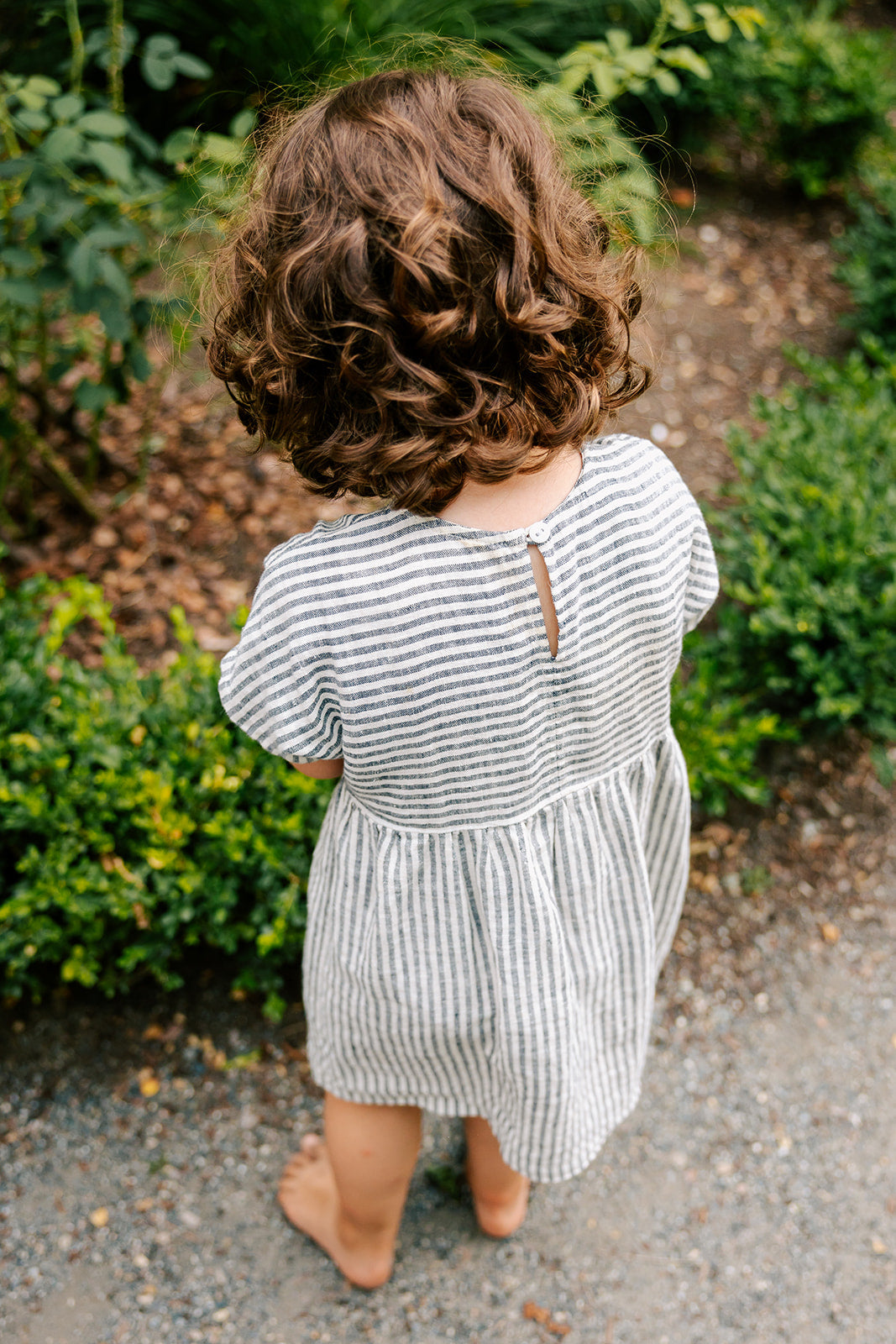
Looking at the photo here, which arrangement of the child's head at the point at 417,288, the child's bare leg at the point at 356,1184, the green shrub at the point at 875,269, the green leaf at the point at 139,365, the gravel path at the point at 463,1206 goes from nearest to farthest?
the child's head at the point at 417,288
the child's bare leg at the point at 356,1184
the gravel path at the point at 463,1206
the green leaf at the point at 139,365
the green shrub at the point at 875,269

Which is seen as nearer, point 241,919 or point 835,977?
point 241,919

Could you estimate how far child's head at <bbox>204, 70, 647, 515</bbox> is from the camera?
0.93 metres

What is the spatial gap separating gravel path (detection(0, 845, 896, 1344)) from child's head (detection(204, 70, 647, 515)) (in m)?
1.62

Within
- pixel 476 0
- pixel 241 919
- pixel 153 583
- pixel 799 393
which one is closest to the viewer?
pixel 241 919

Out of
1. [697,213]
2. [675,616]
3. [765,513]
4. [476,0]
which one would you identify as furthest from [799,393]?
[675,616]

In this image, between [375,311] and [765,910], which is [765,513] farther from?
[375,311]

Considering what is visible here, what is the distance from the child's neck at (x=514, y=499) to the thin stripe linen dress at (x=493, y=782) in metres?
0.02

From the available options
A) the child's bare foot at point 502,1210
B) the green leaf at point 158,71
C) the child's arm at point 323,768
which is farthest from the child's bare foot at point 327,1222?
the green leaf at point 158,71

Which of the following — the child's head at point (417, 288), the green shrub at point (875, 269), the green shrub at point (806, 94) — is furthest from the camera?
the green shrub at point (806, 94)

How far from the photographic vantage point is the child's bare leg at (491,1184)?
5.81 feet

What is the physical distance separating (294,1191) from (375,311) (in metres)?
1.76

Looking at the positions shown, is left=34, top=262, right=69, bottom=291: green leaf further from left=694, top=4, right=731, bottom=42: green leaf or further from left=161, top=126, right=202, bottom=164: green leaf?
left=694, top=4, right=731, bottom=42: green leaf

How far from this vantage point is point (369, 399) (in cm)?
100

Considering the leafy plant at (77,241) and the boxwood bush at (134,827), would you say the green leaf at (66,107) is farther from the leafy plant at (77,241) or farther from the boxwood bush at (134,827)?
the boxwood bush at (134,827)
